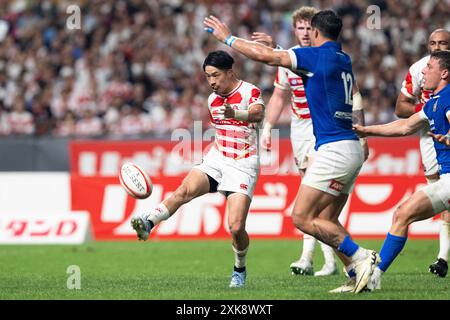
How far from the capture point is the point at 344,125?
9633 millimetres

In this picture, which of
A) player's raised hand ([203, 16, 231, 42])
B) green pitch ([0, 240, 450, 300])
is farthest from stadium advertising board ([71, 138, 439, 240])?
player's raised hand ([203, 16, 231, 42])

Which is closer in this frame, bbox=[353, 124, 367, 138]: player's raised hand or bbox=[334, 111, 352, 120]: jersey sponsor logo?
bbox=[334, 111, 352, 120]: jersey sponsor logo

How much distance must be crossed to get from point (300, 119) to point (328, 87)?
3356 millimetres

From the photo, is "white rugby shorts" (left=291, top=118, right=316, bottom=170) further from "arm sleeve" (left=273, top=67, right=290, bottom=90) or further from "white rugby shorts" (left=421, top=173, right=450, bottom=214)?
"white rugby shorts" (left=421, top=173, right=450, bottom=214)

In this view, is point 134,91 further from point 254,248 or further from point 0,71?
point 254,248

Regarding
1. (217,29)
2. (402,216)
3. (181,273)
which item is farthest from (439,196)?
(181,273)

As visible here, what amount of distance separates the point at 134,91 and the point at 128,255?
309 inches

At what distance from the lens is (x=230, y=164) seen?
11008 mm

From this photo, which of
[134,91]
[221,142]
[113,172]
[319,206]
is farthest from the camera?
[134,91]

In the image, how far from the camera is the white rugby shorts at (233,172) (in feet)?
35.8

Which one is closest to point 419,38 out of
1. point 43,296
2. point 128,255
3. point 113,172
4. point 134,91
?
point 134,91

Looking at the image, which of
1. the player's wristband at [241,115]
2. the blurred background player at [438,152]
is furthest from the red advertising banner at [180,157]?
the blurred background player at [438,152]

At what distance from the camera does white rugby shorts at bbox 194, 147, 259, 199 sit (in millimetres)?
10901

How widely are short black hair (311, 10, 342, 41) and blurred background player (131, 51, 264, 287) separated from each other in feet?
4.52
